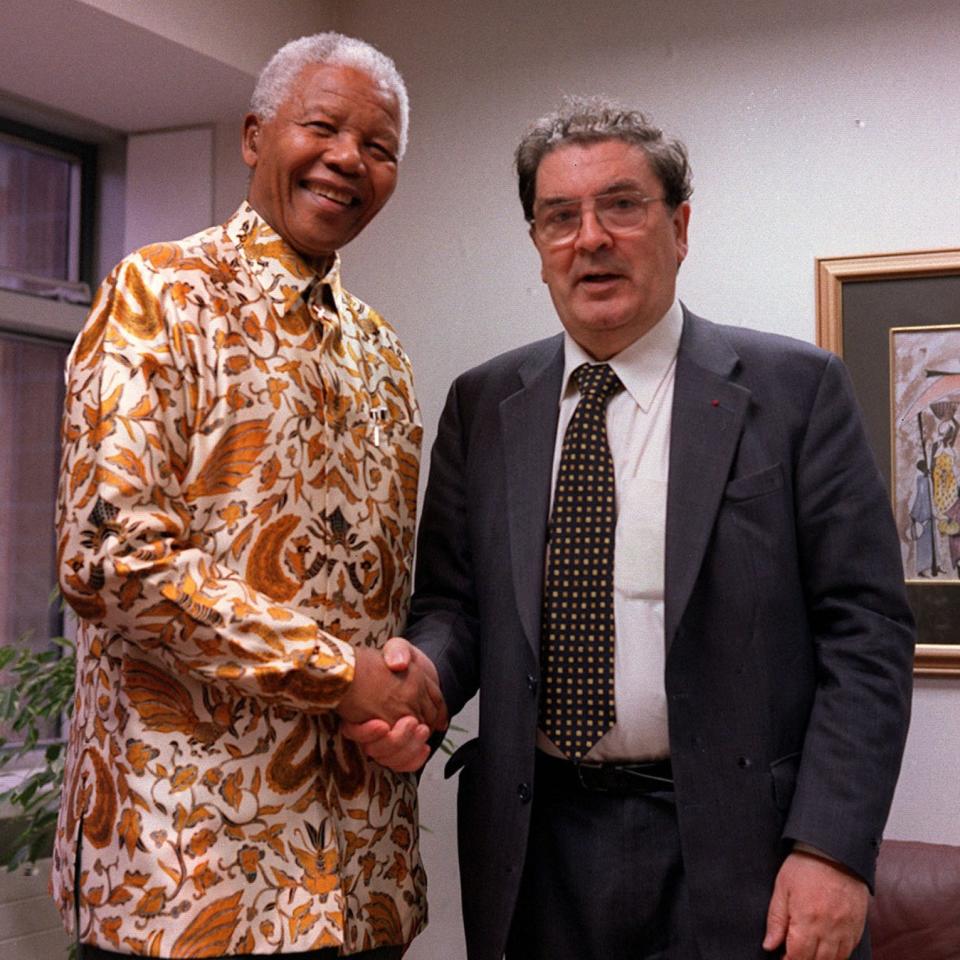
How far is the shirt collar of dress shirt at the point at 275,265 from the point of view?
1.84 metres

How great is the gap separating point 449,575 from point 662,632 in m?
0.39

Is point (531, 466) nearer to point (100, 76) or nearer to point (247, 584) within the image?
point (247, 584)

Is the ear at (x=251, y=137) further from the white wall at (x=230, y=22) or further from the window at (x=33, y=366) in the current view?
the window at (x=33, y=366)

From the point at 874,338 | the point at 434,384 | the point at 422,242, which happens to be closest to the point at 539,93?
the point at 422,242

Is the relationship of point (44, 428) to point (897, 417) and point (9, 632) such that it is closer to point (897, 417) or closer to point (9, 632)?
point (9, 632)

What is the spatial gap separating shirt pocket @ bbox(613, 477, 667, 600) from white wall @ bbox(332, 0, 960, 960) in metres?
1.30

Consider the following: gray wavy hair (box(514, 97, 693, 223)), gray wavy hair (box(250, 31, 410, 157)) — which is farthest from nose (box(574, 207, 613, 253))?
gray wavy hair (box(250, 31, 410, 157))

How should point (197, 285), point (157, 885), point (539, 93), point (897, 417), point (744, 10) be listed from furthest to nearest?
1. point (539, 93)
2. point (744, 10)
3. point (897, 417)
4. point (197, 285)
5. point (157, 885)

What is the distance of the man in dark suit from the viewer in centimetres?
173

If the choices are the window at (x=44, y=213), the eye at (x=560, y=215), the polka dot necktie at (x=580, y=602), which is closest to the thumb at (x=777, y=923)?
the polka dot necktie at (x=580, y=602)

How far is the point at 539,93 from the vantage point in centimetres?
332

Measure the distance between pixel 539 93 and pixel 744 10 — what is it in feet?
1.76

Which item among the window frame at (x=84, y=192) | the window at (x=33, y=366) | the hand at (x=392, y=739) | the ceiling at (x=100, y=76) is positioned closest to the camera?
the hand at (x=392, y=739)

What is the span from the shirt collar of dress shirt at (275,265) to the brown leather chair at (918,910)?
1.58 metres
